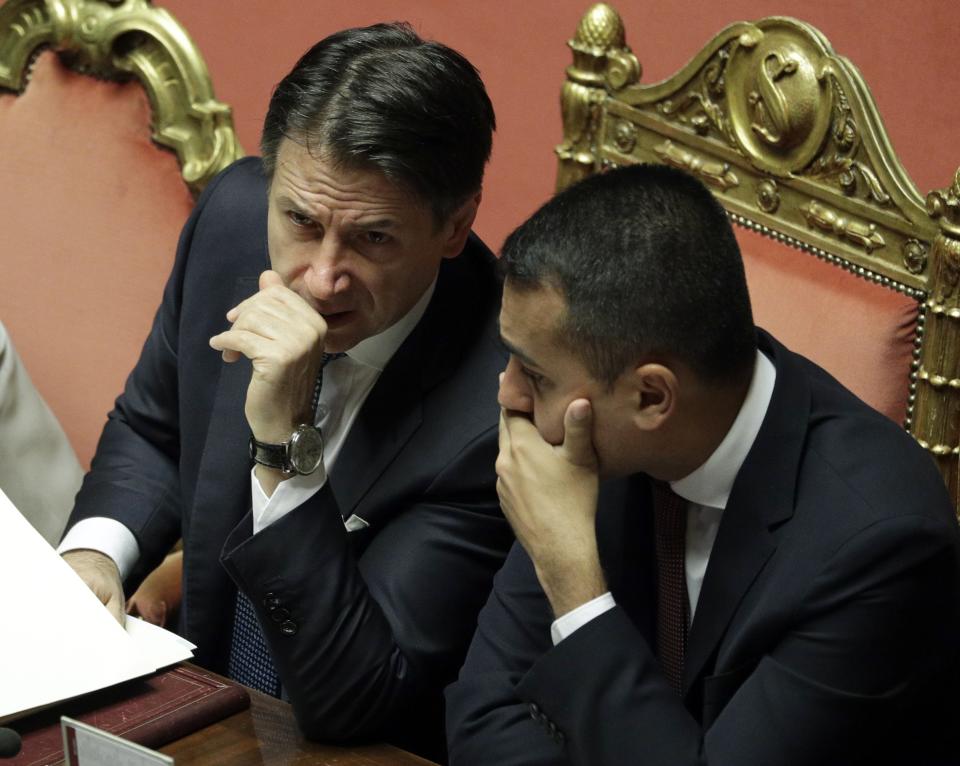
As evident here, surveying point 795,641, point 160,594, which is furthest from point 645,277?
point 160,594

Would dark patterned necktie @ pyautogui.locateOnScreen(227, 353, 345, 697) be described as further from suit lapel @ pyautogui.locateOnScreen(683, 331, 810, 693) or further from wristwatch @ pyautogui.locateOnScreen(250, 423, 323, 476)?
suit lapel @ pyautogui.locateOnScreen(683, 331, 810, 693)

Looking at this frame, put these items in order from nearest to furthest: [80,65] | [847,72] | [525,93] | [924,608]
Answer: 1. [924,608]
2. [847,72]
3. [80,65]
4. [525,93]

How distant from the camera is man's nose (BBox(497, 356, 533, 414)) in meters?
1.42

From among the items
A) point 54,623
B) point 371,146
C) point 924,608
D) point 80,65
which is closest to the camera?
point 924,608

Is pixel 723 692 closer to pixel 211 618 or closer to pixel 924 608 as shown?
pixel 924 608

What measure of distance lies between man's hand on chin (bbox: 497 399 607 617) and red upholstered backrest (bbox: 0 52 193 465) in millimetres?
1103

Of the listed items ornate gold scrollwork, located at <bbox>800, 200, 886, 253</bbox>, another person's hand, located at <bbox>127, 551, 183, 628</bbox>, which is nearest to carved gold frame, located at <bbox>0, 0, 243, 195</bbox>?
another person's hand, located at <bbox>127, 551, 183, 628</bbox>

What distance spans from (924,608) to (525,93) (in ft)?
5.16

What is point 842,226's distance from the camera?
5.78ft

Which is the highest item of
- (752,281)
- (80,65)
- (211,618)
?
(80,65)

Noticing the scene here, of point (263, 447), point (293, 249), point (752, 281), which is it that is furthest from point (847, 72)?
point (263, 447)

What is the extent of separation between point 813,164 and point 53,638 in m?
1.02

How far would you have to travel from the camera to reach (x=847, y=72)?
169cm

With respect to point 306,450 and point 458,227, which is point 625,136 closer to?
point 458,227
